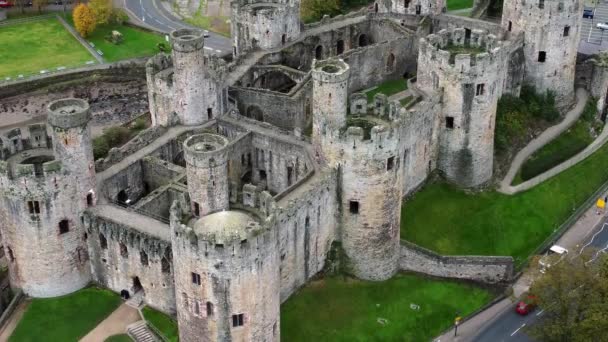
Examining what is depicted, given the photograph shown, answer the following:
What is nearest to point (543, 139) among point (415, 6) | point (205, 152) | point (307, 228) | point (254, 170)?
point (415, 6)

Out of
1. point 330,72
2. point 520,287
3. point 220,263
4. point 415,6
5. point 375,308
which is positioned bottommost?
point 520,287

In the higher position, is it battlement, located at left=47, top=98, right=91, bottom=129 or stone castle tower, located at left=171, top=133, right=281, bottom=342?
A: battlement, located at left=47, top=98, right=91, bottom=129

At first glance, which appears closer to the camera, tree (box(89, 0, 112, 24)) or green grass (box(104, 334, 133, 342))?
green grass (box(104, 334, 133, 342))

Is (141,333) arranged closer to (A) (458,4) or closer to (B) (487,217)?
(B) (487,217)

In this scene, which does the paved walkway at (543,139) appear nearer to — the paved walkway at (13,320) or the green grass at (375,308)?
the green grass at (375,308)

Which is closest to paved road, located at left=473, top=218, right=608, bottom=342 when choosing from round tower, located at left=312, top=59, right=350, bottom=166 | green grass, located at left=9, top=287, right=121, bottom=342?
round tower, located at left=312, top=59, right=350, bottom=166

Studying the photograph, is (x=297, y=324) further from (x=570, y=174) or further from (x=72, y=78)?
(x=72, y=78)

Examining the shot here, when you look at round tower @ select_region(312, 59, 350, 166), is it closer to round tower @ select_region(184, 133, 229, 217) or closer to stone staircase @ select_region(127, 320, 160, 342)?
round tower @ select_region(184, 133, 229, 217)
